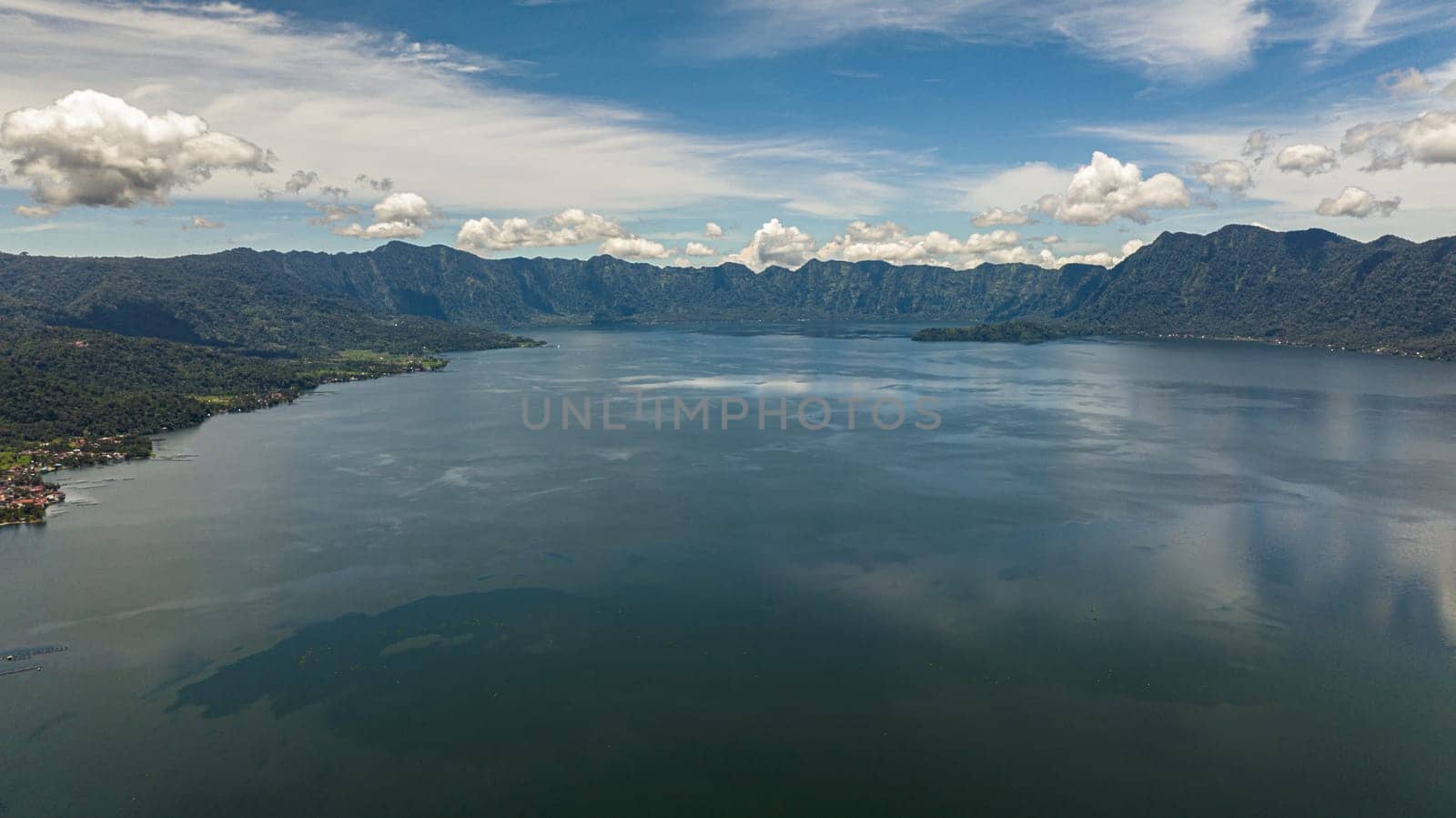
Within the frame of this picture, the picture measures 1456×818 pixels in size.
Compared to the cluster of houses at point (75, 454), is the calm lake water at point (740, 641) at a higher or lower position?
lower

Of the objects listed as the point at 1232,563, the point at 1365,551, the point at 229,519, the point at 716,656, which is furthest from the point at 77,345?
the point at 1365,551

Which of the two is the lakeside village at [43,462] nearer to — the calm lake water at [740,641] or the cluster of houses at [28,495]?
the cluster of houses at [28,495]

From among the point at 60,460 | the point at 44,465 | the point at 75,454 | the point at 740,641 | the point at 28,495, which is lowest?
the point at 740,641

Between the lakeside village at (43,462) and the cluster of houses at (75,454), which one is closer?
the lakeside village at (43,462)

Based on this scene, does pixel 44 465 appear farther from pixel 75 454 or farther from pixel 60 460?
pixel 75 454

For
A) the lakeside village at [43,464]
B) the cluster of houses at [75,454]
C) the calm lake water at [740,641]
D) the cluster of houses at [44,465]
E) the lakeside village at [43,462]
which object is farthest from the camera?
the cluster of houses at [75,454]

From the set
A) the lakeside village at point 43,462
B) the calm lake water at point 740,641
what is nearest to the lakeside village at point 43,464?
the lakeside village at point 43,462

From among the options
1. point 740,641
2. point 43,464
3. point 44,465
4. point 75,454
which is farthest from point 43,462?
point 740,641

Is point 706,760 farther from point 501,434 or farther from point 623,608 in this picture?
point 501,434
